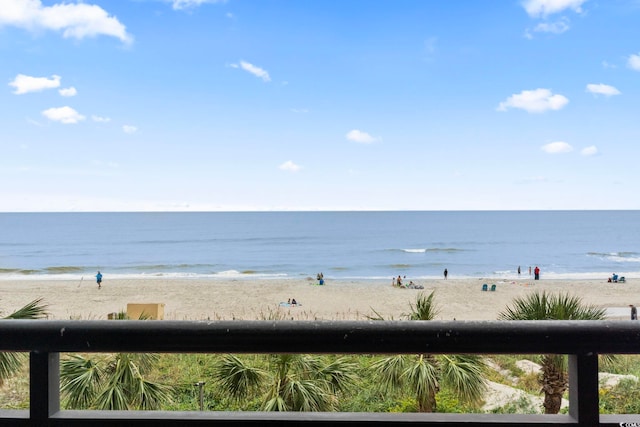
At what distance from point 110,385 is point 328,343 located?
201 cm

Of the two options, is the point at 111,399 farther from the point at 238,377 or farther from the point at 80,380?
the point at 238,377

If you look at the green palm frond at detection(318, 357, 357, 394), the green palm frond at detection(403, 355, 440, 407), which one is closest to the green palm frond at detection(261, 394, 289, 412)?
the green palm frond at detection(318, 357, 357, 394)

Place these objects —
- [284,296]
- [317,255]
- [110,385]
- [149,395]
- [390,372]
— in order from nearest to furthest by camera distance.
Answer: [110,385] < [149,395] < [390,372] < [284,296] < [317,255]

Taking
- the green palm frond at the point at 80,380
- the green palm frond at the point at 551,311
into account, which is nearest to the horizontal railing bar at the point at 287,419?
the green palm frond at the point at 80,380

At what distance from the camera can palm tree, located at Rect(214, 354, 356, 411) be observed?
2.49m

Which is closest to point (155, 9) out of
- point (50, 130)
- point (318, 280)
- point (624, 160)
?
point (318, 280)

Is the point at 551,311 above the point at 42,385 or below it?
below

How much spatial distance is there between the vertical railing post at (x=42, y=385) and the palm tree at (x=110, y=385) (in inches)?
52.2

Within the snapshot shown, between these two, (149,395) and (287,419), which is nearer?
(287,419)

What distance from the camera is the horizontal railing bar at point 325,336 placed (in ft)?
3.88

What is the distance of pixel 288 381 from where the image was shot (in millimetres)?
2699

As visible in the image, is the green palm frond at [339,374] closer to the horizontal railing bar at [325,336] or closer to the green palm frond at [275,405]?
the green palm frond at [275,405]

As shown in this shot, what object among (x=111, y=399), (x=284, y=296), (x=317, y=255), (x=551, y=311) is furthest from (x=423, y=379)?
(x=317, y=255)

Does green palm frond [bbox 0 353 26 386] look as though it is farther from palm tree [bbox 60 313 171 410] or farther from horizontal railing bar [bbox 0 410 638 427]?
horizontal railing bar [bbox 0 410 638 427]
